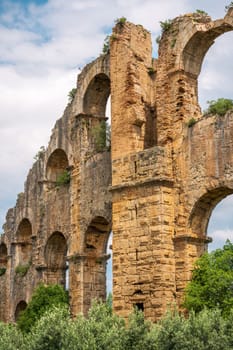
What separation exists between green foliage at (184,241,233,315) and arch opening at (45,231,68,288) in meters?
7.73

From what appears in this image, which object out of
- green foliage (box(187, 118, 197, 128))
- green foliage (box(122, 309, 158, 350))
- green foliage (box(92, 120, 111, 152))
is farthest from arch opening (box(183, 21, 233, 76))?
green foliage (box(122, 309, 158, 350))

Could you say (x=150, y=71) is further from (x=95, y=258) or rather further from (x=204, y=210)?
(x=95, y=258)

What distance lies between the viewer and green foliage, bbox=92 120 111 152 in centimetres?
1867

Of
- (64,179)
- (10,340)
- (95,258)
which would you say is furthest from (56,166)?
(10,340)

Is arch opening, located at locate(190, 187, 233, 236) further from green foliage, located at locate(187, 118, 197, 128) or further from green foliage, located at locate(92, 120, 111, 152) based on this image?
green foliage, located at locate(92, 120, 111, 152)

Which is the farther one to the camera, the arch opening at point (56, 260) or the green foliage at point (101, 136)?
the arch opening at point (56, 260)

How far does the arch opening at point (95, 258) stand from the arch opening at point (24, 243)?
6.26m

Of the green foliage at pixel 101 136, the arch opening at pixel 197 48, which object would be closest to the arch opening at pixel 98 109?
the green foliage at pixel 101 136

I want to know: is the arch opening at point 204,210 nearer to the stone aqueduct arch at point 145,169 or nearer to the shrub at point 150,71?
the stone aqueduct arch at point 145,169

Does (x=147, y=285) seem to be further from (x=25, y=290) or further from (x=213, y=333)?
(x=25, y=290)

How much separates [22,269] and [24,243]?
152 cm

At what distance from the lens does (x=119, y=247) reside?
15.5 metres

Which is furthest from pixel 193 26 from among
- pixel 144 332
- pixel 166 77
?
pixel 144 332

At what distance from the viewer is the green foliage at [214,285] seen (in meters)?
13.4
